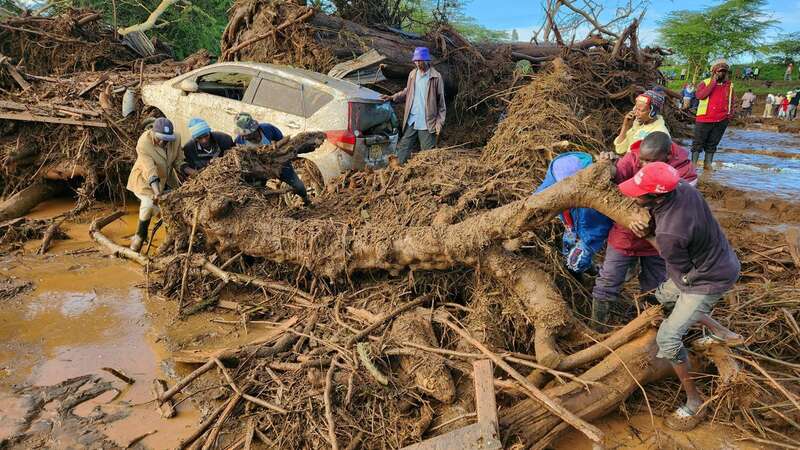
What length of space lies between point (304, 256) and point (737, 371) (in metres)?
3.23

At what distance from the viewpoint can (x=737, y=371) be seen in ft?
9.97

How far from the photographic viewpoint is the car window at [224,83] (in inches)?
290

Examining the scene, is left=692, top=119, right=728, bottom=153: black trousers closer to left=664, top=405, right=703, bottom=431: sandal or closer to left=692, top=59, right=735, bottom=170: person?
left=692, top=59, right=735, bottom=170: person

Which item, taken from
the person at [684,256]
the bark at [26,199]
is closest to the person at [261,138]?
the person at [684,256]

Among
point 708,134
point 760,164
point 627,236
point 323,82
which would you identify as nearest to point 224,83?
point 323,82

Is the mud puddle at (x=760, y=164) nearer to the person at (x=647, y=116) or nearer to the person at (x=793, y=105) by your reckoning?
the person at (x=647, y=116)

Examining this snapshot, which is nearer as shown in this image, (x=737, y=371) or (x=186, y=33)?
(x=737, y=371)

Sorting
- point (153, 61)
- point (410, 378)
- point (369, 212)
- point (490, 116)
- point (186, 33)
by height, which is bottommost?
point (410, 378)

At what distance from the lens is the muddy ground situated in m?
2.95

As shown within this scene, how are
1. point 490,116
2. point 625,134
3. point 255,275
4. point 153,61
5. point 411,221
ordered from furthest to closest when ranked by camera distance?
point 153,61
point 490,116
point 625,134
point 255,275
point 411,221

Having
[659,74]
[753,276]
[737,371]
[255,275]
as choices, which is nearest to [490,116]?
[659,74]

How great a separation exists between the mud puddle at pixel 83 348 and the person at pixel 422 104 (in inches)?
163

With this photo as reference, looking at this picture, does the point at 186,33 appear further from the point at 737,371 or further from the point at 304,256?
the point at 737,371

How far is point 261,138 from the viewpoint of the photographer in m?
5.73
